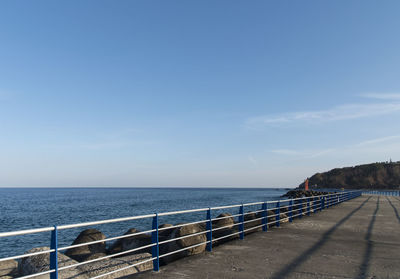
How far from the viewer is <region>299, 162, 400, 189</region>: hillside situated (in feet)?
472

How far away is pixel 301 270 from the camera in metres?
6.53

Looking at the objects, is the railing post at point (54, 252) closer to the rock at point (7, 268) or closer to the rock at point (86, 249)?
the rock at point (7, 268)

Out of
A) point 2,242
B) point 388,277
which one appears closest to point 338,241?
point 388,277

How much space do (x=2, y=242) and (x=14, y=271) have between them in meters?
16.1

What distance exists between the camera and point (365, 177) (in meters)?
150

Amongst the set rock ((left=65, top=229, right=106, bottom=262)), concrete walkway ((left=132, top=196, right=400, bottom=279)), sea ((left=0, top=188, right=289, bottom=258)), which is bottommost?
sea ((left=0, top=188, right=289, bottom=258))

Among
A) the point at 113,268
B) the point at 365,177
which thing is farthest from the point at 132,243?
the point at 365,177

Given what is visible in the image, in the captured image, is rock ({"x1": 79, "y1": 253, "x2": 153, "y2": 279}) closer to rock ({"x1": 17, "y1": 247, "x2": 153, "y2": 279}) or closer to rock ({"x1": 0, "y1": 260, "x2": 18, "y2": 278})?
rock ({"x1": 17, "y1": 247, "x2": 153, "y2": 279})

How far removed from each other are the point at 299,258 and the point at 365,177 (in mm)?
161965

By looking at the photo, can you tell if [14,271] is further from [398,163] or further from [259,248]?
[398,163]

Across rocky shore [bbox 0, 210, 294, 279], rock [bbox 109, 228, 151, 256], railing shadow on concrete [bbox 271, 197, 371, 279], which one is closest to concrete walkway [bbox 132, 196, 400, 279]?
A: railing shadow on concrete [bbox 271, 197, 371, 279]

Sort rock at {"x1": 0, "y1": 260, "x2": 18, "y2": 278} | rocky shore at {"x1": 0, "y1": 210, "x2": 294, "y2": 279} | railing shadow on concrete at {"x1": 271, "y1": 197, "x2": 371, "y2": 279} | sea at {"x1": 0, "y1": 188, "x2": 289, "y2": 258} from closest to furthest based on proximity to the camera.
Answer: railing shadow on concrete at {"x1": 271, "y1": 197, "x2": 371, "y2": 279} < rocky shore at {"x1": 0, "y1": 210, "x2": 294, "y2": 279} < rock at {"x1": 0, "y1": 260, "x2": 18, "y2": 278} < sea at {"x1": 0, "y1": 188, "x2": 289, "y2": 258}

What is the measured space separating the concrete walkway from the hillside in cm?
13670

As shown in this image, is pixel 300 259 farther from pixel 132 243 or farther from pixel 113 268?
pixel 132 243
